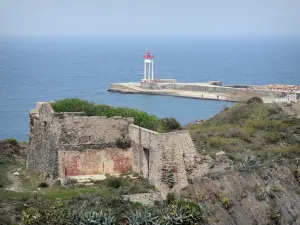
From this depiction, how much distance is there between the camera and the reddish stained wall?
22938 millimetres

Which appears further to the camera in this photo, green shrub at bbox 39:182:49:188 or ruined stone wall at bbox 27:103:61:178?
ruined stone wall at bbox 27:103:61:178

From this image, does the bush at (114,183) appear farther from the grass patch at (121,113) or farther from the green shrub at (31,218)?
the green shrub at (31,218)

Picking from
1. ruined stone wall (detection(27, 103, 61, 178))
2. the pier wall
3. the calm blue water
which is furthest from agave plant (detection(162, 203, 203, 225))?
the pier wall

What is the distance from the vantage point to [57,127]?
76.9 ft

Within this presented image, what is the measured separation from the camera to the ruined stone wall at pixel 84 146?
23.0 metres

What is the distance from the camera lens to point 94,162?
2327 centimetres

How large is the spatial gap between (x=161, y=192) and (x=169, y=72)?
132 metres

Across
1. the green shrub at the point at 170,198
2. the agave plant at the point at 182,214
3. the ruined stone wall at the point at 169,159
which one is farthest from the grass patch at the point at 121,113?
the agave plant at the point at 182,214

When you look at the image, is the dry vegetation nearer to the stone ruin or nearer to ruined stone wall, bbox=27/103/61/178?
the stone ruin

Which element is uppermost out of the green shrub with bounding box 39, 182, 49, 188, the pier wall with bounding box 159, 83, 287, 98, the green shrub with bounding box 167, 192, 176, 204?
the green shrub with bounding box 167, 192, 176, 204

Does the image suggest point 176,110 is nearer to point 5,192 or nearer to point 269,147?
point 269,147

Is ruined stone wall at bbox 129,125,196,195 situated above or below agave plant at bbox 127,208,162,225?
above

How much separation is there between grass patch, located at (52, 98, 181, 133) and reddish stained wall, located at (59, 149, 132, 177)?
1791mm

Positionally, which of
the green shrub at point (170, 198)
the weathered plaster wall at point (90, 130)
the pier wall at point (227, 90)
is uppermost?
the weathered plaster wall at point (90, 130)
